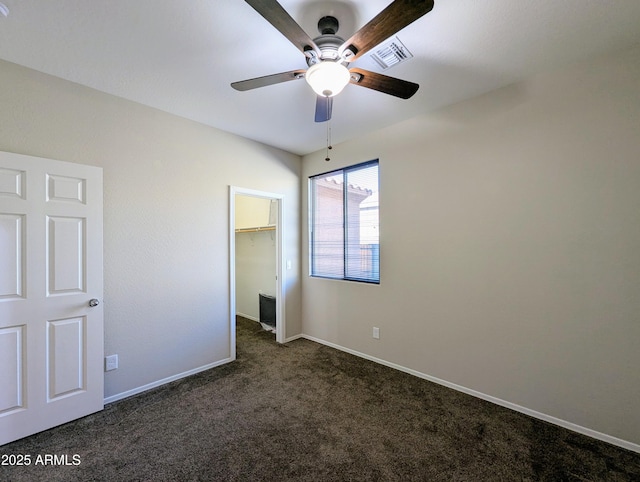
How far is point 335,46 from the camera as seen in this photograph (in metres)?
1.64

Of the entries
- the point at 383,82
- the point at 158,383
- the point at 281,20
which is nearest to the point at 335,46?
the point at 383,82

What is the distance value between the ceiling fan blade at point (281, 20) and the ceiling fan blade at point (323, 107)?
0.42 metres

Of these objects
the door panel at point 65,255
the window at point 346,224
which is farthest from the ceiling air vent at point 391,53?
the door panel at point 65,255

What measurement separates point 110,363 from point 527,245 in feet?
11.8

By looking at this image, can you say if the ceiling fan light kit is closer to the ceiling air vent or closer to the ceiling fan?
the ceiling fan

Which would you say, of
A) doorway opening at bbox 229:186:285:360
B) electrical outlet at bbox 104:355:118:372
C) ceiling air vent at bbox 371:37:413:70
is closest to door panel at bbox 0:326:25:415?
electrical outlet at bbox 104:355:118:372

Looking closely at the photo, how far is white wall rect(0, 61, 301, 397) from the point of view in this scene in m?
2.19

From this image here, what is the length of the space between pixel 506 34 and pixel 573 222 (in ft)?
4.50

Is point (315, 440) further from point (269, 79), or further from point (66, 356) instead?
point (269, 79)

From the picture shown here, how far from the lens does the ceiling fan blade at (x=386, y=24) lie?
116 cm

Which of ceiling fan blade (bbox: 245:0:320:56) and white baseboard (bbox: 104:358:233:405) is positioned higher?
ceiling fan blade (bbox: 245:0:320:56)

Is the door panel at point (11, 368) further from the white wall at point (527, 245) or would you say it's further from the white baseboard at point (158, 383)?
the white wall at point (527, 245)

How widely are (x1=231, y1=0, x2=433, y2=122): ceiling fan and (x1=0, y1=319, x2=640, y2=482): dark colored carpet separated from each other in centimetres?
225

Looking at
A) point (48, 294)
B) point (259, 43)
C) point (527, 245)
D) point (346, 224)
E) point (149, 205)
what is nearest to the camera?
point (259, 43)
